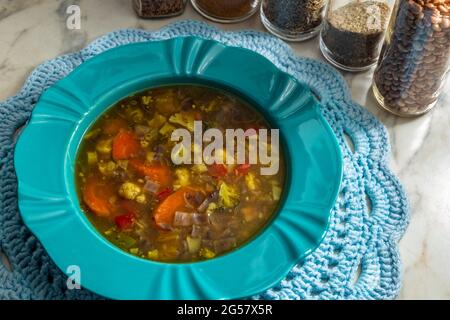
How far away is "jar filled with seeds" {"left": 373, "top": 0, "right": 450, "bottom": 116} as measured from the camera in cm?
143

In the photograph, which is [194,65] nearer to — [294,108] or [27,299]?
[294,108]

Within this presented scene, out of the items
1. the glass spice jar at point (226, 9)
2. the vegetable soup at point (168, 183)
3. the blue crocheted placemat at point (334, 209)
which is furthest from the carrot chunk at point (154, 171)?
the glass spice jar at point (226, 9)

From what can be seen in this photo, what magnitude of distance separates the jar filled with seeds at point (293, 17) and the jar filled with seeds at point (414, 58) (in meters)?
0.21

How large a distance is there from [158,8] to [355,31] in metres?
0.47

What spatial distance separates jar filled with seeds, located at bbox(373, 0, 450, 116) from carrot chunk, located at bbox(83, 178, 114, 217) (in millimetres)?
649

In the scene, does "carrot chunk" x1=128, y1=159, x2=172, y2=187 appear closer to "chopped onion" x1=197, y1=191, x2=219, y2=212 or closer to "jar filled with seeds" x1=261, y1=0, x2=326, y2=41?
"chopped onion" x1=197, y1=191, x2=219, y2=212

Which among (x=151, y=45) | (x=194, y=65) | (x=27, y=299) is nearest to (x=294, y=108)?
(x=194, y=65)

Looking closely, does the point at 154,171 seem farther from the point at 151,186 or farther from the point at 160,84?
the point at 160,84

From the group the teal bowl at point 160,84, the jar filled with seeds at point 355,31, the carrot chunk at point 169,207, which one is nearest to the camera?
the teal bowl at point 160,84

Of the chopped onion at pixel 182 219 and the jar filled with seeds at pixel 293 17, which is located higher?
the jar filled with seeds at pixel 293 17

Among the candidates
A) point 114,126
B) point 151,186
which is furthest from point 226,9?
point 151,186

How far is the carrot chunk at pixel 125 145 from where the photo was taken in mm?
1458

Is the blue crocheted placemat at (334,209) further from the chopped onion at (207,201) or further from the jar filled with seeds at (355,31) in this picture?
the chopped onion at (207,201)

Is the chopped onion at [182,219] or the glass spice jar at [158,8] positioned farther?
the glass spice jar at [158,8]
